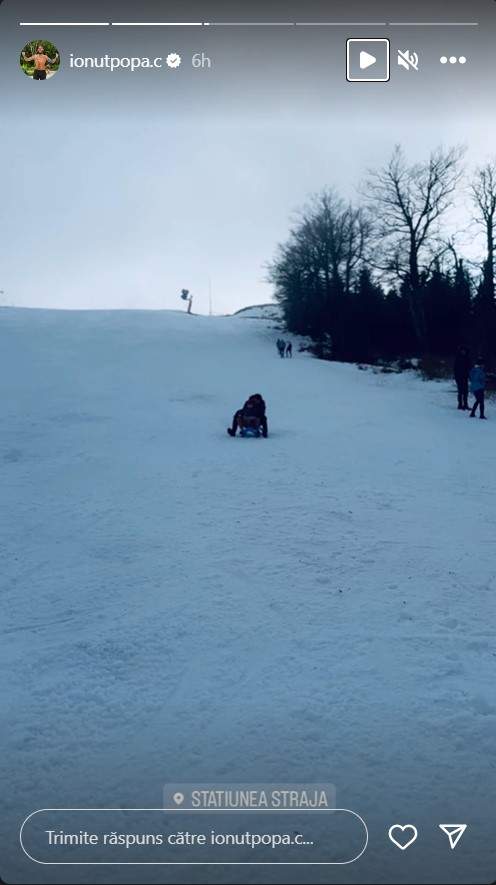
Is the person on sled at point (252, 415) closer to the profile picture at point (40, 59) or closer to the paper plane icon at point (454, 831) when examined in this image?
the profile picture at point (40, 59)

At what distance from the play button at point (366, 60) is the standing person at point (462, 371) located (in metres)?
14.8

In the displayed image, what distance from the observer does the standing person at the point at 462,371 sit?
17.1 meters

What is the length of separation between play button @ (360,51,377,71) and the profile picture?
1.81 meters

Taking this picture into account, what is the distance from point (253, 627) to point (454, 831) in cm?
258

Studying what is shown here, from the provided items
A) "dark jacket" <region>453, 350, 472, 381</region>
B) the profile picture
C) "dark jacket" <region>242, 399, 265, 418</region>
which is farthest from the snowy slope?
"dark jacket" <region>453, 350, 472, 381</region>

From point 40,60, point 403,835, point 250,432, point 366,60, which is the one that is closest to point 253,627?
point 403,835

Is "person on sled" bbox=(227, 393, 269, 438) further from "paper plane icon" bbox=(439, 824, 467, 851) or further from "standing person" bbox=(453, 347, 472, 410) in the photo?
"paper plane icon" bbox=(439, 824, 467, 851)

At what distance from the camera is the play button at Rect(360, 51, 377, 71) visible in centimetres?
338

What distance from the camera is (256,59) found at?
336 centimetres

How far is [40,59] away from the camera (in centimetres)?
333

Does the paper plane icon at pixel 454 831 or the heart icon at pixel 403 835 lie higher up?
the heart icon at pixel 403 835

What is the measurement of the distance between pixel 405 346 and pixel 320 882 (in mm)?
36403

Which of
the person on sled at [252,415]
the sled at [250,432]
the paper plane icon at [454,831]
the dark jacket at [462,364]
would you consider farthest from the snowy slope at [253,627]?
the dark jacket at [462,364]

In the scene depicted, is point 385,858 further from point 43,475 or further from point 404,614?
point 43,475
